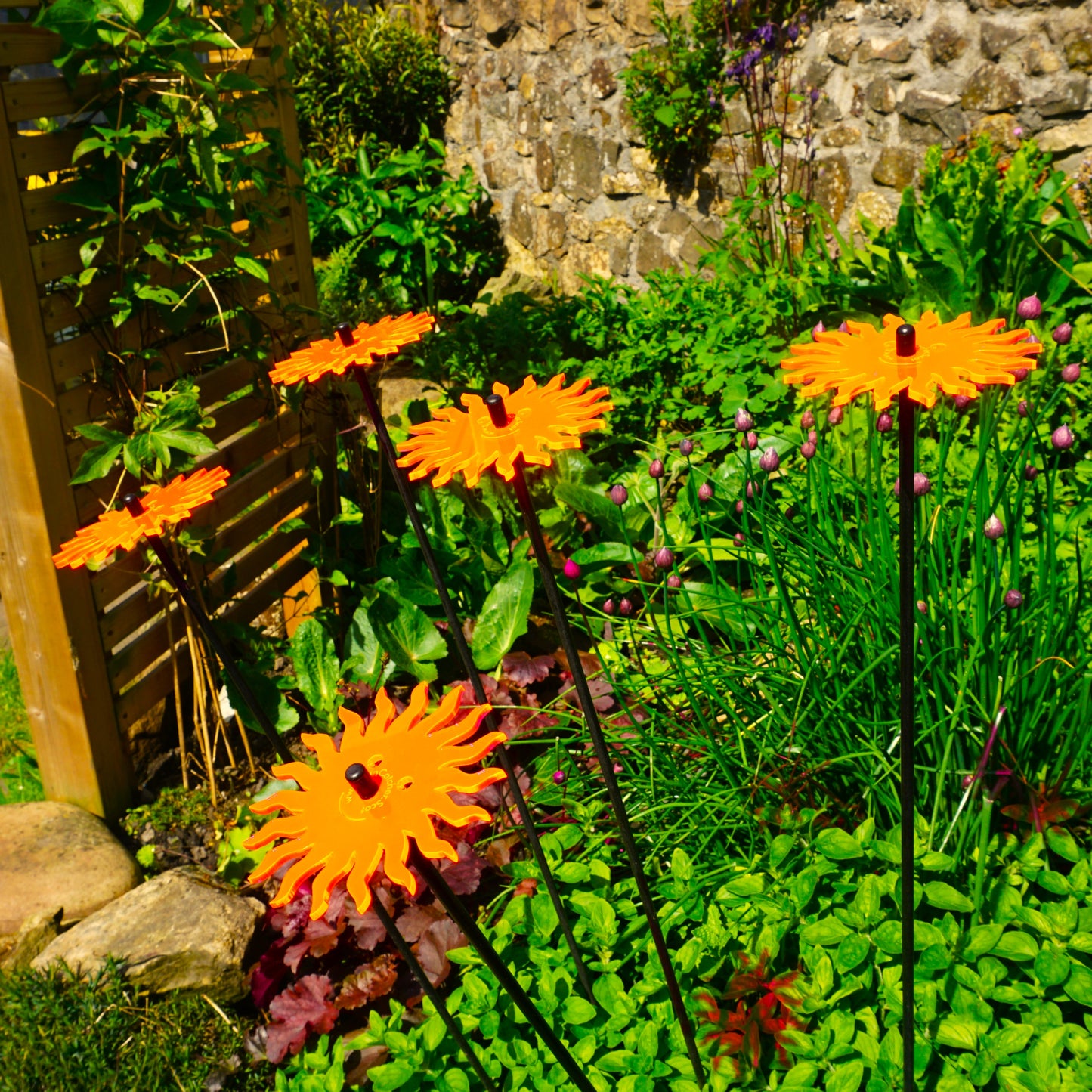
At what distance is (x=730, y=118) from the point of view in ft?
15.0

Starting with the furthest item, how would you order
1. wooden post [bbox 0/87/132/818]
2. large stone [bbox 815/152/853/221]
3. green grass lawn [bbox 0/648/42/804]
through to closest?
large stone [bbox 815/152/853/221] < green grass lawn [bbox 0/648/42/804] < wooden post [bbox 0/87/132/818]

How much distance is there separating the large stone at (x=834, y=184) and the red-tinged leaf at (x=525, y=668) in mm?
2831

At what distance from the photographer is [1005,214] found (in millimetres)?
3109

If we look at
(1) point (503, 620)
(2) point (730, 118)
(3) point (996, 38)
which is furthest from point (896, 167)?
(1) point (503, 620)

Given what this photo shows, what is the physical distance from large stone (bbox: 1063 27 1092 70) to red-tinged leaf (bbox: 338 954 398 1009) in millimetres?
3576

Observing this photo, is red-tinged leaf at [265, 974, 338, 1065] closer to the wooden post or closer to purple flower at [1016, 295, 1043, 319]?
the wooden post

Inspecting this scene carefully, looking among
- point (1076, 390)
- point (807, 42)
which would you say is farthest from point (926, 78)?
point (1076, 390)

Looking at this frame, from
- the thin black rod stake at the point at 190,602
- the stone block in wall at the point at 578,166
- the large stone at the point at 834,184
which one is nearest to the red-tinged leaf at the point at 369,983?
the thin black rod stake at the point at 190,602

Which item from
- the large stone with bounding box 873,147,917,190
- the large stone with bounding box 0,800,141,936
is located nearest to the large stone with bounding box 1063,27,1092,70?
the large stone with bounding box 873,147,917,190

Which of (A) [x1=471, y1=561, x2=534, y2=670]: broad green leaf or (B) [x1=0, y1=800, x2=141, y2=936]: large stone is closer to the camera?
(B) [x1=0, y1=800, x2=141, y2=936]: large stone

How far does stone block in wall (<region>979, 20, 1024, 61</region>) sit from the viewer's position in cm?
350

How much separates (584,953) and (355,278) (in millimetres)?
5009

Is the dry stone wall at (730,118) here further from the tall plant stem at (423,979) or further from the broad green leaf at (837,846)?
the tall plant stem at (423,979)

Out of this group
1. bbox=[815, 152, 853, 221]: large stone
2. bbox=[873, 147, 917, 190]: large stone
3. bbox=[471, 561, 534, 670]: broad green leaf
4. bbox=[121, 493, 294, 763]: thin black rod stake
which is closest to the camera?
bbox=[121, 493, 294, 763]: thin black rod stake
